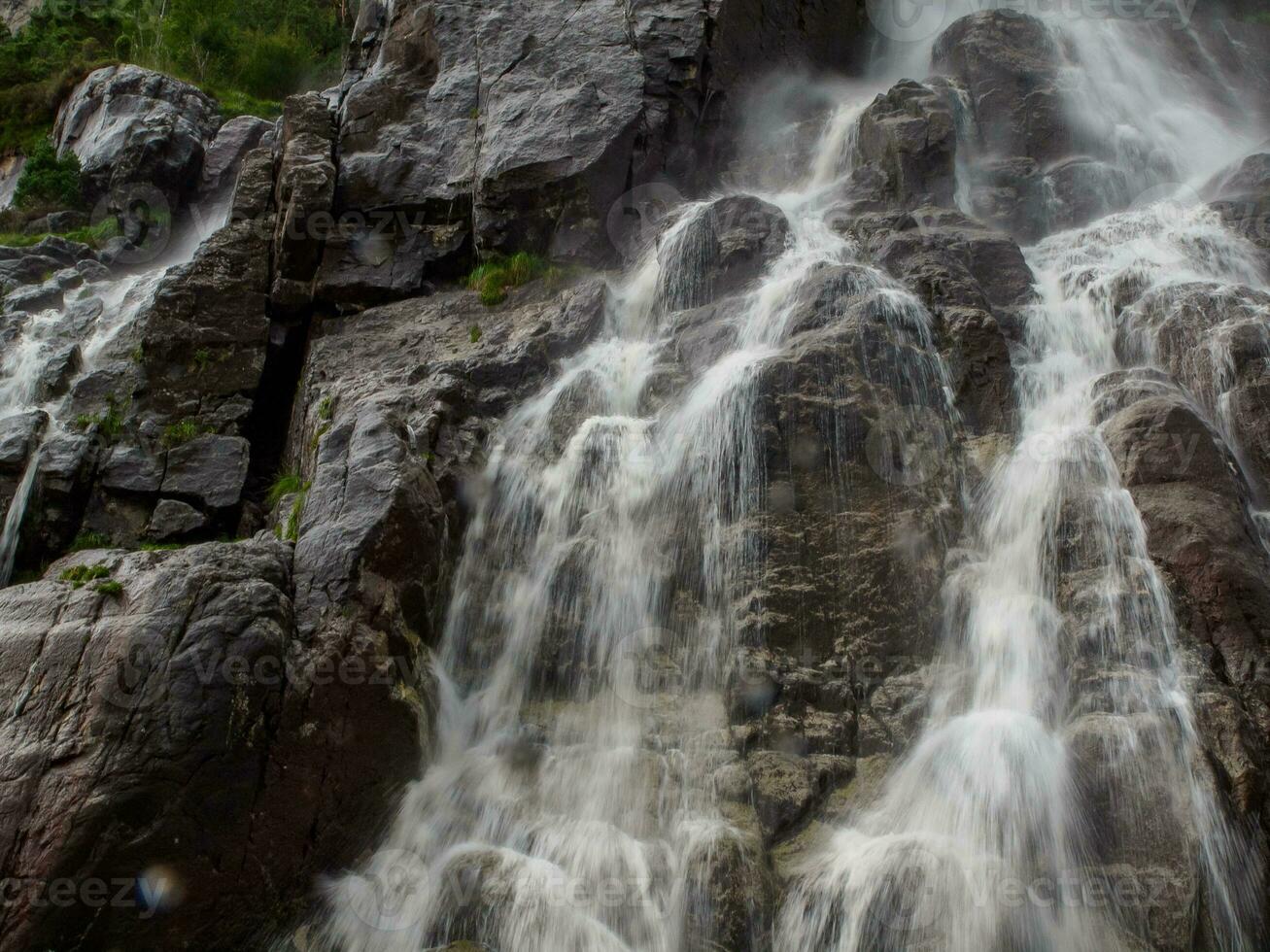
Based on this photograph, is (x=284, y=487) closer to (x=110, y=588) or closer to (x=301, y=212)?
(x=110, y=588)

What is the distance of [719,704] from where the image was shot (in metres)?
Answer: 7.60

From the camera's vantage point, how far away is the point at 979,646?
754cm

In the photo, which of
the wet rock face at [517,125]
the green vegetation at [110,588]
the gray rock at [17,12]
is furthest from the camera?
the gray rock at [17,12]

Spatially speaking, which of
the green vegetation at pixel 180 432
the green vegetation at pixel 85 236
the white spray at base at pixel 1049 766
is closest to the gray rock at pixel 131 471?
the green vegetation at pixel 180 432

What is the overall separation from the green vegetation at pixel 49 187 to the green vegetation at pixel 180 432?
11.7m

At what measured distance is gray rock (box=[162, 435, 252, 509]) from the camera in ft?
35.5

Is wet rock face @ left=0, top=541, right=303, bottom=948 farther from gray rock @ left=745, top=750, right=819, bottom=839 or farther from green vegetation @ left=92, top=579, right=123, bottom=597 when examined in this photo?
gray rock @ left=745, top=750, right=819, bottom=839

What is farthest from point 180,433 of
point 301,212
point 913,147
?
point 913,147

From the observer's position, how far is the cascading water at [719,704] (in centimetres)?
600

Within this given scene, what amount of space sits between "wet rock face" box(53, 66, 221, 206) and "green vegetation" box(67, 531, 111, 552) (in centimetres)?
1195

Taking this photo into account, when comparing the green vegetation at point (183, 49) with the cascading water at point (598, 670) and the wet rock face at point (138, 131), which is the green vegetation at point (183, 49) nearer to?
the wet rock face at point (138, 131)

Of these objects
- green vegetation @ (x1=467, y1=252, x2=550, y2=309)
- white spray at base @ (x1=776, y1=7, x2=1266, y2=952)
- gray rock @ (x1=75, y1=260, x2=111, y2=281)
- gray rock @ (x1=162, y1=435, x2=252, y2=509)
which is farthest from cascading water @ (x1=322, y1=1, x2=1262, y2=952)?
gray rock @ (x1=75, y1=260, x2=111, y2=281)

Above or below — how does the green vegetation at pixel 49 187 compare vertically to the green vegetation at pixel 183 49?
below

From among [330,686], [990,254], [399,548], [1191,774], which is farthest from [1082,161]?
[330,686]
